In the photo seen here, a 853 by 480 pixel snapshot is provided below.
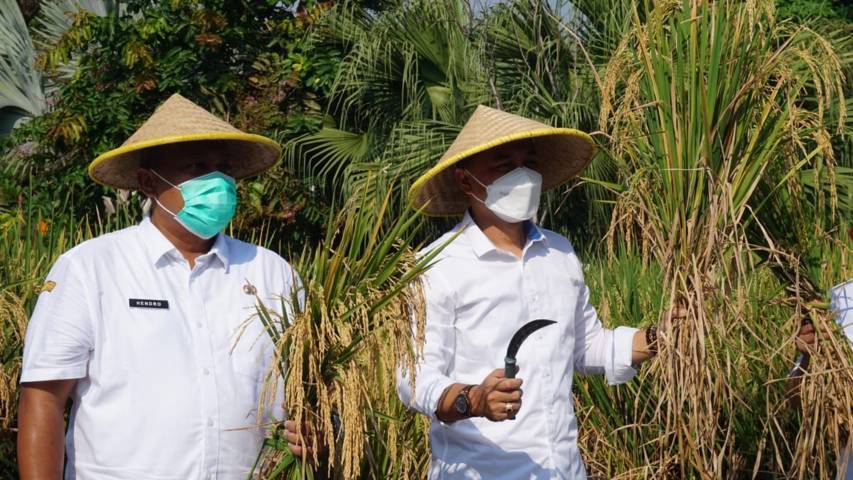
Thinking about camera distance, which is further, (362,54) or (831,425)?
(362,54)

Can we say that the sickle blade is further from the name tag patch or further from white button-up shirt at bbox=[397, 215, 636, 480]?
the name tag patch

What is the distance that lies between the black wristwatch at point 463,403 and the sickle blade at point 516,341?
112mm

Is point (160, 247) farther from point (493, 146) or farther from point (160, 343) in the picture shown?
point (493, 146)

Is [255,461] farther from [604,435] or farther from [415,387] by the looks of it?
[604,435]

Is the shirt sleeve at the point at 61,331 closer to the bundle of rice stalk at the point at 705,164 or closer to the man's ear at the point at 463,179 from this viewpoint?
the man's ear at the point at 463,179

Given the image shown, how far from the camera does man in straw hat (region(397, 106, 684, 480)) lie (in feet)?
10.5

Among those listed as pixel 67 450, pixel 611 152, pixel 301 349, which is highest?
pixel 611 152

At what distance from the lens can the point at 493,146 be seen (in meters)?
3.44

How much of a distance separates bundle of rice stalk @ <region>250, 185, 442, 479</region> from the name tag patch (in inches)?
9.8

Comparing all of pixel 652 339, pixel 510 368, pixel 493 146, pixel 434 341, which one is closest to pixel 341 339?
pixel 434 341

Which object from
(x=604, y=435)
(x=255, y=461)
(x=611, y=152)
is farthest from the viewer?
(x=604, y=435)

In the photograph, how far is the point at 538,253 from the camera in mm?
3408

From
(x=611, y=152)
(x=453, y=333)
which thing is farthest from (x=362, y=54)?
(x=453, y=333)

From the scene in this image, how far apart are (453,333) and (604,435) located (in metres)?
1.95
